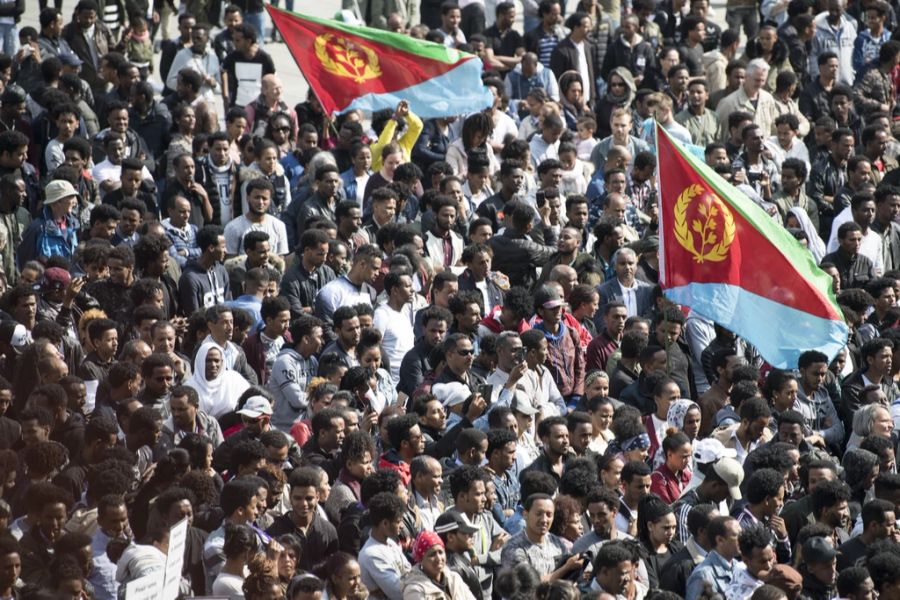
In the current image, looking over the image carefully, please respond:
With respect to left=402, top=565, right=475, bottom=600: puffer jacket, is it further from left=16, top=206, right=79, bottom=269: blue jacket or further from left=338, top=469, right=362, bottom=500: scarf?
left=16, top=206, right=79, bottom=269: blue jacket

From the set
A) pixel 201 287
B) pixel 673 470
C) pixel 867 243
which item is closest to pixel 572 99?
pixel 867 243

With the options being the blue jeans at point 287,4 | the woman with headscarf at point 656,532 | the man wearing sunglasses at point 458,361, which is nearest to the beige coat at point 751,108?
the blue jeans at point 287,4

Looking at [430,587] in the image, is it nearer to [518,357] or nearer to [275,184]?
[518,357]

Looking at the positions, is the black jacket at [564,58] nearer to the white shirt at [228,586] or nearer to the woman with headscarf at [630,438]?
the woman with headscarf at [630,438]

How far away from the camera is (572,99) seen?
20.1 m

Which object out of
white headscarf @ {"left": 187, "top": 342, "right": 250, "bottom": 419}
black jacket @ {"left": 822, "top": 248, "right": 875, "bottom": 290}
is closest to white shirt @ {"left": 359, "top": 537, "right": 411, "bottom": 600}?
white headscarf @ {"left": 187, "top": 342, "right": 250, "bottom": 419}

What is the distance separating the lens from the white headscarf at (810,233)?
17688 mm

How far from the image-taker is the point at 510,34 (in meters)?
21.6

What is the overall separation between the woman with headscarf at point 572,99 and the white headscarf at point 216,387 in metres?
7.59

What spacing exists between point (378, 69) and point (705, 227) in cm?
543

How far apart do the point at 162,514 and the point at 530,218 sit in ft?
18.9

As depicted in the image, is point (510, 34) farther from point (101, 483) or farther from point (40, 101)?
point (101, 483)

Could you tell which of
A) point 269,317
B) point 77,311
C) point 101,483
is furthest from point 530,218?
point 101,483

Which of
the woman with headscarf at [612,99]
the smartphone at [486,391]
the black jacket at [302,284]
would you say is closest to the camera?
the smartphone at [486,391]
